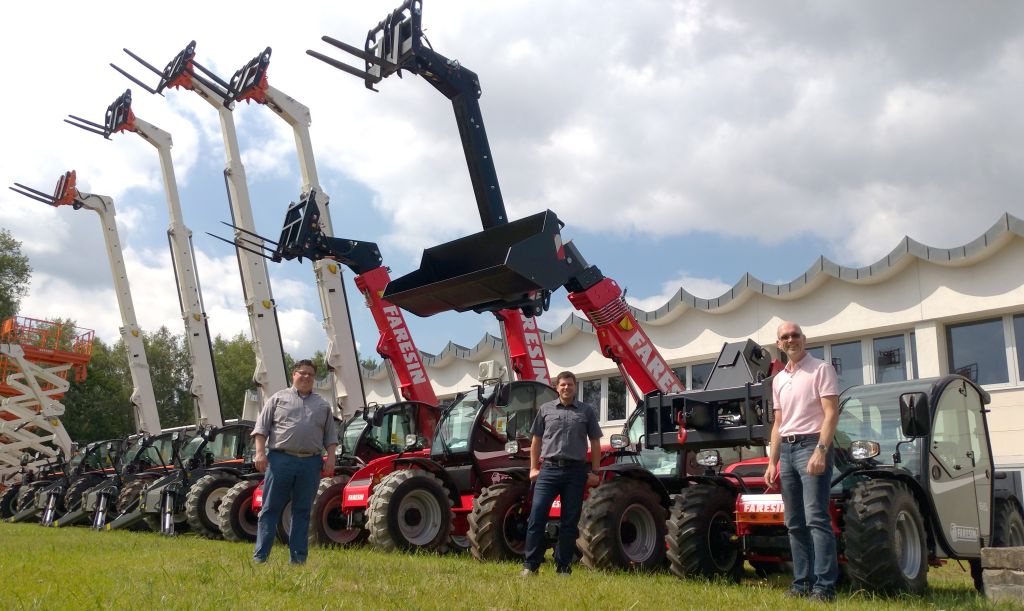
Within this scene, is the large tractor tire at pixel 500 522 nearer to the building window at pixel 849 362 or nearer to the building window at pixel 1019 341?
the building window at pixel 1019 341

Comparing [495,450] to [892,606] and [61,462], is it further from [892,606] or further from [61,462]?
[61,462]

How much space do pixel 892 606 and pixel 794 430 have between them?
1.20 m

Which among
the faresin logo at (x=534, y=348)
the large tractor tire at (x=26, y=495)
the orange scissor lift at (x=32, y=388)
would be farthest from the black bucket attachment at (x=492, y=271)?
the orange scissor lift at (x=32, y=388)

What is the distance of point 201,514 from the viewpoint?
1284 centimetres

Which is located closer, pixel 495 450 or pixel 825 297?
pixel 495 450

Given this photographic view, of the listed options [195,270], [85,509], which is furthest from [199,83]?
[85,509]

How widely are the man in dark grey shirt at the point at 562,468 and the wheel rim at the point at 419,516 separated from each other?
2907mm

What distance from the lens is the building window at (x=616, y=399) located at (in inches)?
857

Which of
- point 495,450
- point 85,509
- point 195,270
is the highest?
point 195,270

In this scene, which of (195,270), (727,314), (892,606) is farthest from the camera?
(195,270)

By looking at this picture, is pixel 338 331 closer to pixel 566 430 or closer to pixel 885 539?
pixel 566 430

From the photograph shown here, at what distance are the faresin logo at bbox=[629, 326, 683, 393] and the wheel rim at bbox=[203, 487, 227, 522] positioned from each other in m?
6.59

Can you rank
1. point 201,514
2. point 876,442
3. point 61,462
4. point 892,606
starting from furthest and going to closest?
point 61,462
point 201,514
point 876,442
point 892,606

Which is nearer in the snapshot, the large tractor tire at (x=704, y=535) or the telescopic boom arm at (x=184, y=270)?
the large tractor tire at (x=704, y=535)
